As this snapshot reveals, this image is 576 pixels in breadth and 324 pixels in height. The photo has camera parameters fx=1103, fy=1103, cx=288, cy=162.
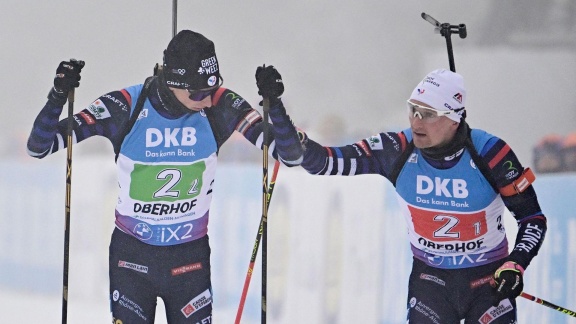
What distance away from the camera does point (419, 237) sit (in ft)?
14.4

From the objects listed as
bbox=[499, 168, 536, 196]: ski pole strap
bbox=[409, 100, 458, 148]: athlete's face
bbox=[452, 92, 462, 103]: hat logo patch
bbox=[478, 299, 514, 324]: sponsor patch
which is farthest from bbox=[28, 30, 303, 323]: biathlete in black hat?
bbox=[478, 299, 514, 324]: sponsor patch

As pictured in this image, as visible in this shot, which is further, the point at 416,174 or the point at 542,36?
the point at 542,36

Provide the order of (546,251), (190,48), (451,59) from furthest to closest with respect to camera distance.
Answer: (546,251) < (451,59) < (190,48)

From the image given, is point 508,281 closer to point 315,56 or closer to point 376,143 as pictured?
point 376,143

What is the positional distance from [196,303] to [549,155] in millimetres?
2678

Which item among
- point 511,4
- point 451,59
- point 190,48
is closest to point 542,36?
point 511,4

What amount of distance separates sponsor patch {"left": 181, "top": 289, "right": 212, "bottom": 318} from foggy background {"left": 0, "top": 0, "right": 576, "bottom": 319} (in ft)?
7.38

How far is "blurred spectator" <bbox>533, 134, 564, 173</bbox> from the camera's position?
6066 mm

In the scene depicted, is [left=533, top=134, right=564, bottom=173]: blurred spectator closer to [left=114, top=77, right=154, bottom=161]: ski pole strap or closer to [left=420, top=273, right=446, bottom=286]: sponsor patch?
[left=420, top=273, right=446, bottom=286]: sponsor patch

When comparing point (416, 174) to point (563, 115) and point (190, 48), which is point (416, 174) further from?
point (563, 115)

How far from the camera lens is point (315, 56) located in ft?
23.0

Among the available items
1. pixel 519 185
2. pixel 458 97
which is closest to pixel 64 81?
pixel 458 97

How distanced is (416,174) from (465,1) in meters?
2.74

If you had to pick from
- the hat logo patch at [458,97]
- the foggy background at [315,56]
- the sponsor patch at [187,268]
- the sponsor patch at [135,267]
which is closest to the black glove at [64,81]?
the sponsor patch at [135,267]
